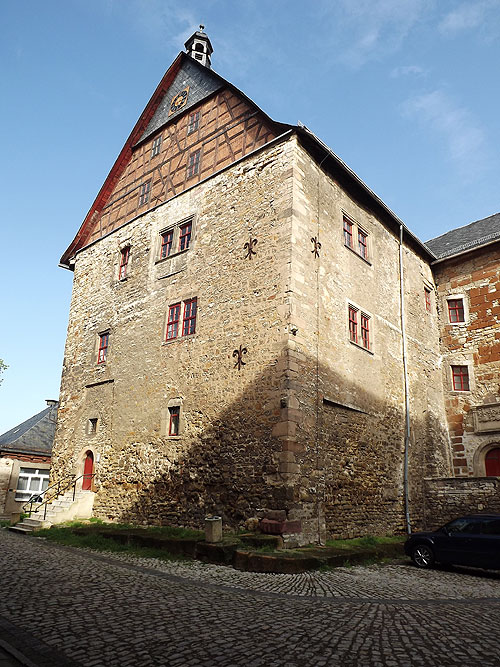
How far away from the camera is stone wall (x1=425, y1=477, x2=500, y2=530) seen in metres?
13.7

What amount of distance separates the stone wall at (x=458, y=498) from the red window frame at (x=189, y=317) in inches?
337

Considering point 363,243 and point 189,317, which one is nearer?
point 189,317

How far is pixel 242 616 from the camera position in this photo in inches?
204

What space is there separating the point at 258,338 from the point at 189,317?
2.86m

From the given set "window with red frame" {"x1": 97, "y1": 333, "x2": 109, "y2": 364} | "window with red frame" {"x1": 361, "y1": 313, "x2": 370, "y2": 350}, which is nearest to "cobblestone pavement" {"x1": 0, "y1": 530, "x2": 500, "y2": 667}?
"window with red frame" {"x1": 361, "y1": 313, "x2": 370, "y2": 350}

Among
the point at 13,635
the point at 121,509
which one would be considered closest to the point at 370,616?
the point at 13,635

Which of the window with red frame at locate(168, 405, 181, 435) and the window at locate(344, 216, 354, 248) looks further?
the window at locate(344, 216, 354, 248)

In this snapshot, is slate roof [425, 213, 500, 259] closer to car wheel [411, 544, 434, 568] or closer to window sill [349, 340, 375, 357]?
window sill [349, 340, 375, 357]

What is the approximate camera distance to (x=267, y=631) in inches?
183

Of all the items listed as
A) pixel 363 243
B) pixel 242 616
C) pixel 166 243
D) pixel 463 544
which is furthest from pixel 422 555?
pixel 166 243

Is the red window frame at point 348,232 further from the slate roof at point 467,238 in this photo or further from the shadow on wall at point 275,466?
the slate roof at point 467,238

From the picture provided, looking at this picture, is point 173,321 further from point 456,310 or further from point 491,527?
point 456,310

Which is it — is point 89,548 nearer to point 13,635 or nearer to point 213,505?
point 213,505

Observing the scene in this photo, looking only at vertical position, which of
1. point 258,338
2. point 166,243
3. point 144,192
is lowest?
point 258,338
